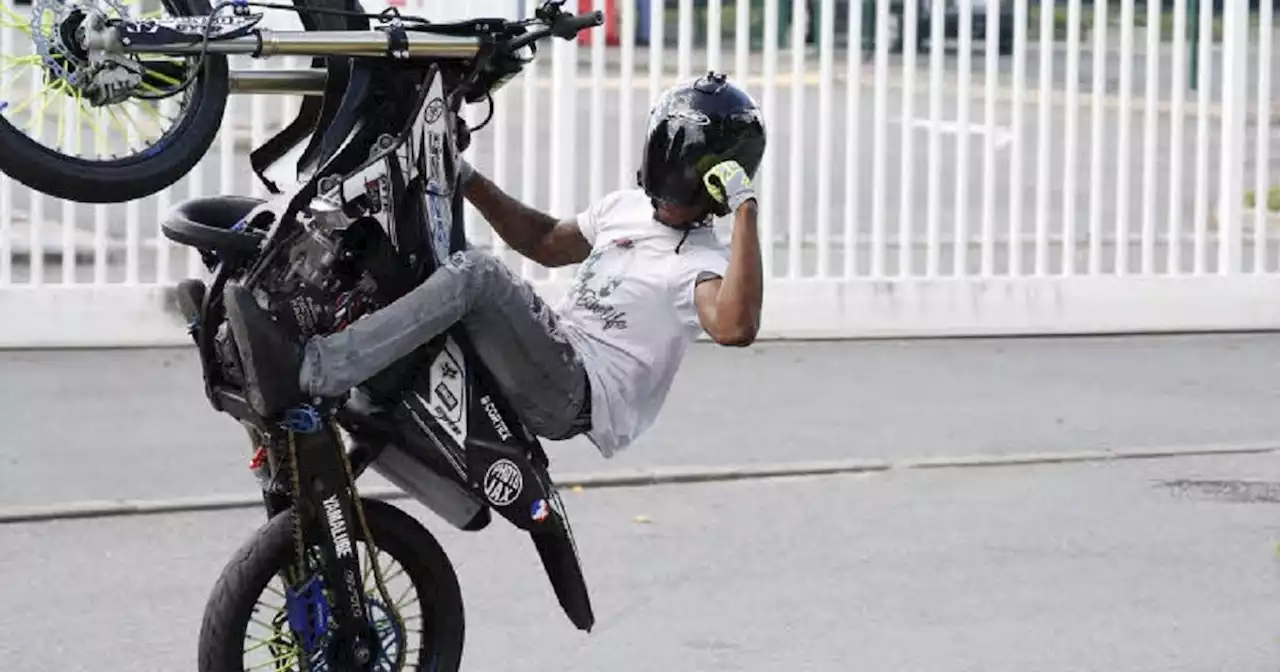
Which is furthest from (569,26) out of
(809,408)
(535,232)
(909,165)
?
(909,165)

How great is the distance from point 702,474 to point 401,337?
3.92 metres

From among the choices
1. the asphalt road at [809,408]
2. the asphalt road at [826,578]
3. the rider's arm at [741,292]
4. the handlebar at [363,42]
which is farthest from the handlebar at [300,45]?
the asphalt road at [809,408]

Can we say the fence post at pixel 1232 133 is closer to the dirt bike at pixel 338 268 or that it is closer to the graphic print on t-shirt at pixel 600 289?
the graphic print on t-shirt at pixel 600 289

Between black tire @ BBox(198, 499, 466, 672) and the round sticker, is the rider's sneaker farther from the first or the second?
the round sticker

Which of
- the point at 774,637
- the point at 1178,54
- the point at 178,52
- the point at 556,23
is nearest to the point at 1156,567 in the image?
the point at 774,637

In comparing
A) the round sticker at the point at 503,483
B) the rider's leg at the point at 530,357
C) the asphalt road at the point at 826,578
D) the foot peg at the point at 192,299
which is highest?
the foot peg at the point at 192,299

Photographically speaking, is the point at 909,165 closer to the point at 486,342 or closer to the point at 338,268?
the point at 486,342

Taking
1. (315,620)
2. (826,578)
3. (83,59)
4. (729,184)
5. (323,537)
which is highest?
(83,59)

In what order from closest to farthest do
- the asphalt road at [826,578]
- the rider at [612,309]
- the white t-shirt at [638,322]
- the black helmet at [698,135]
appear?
1. the rider at [612,309]
2. the black helmet at [698,135]
3. the white t-shirt at [638,322]
4. the asphalt road at [826,578]

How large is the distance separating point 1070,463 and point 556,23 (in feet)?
14.6

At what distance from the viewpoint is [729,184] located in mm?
5359

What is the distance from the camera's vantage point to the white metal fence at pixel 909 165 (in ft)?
36.5

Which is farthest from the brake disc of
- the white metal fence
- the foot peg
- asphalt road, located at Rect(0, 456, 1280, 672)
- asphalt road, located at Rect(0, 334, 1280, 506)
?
the white metal fence

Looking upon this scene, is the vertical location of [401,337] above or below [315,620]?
above
